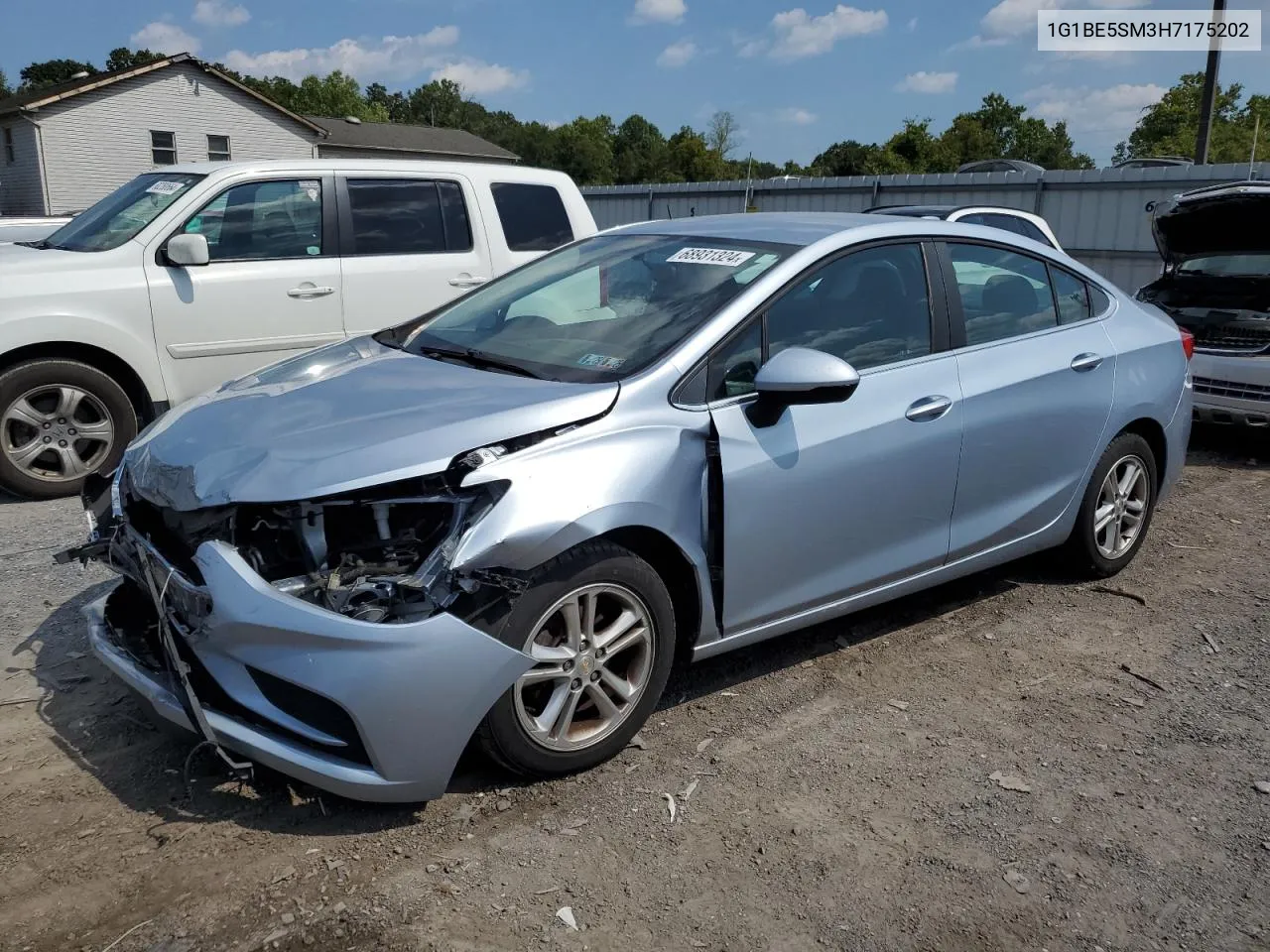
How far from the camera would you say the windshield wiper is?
11.9 feet

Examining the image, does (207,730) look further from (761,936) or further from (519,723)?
(761,936)

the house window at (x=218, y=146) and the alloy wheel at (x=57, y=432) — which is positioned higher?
the house window at (x=218, y=146)

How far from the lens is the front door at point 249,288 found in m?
6.36

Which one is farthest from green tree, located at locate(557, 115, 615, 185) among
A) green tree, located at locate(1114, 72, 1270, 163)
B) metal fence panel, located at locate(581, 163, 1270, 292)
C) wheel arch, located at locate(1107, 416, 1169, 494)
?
wheel arch, located at locate(1107, 416, 1169, 494)

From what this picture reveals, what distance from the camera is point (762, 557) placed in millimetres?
3553

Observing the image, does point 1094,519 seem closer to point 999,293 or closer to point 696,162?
point 999,293

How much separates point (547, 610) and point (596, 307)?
4.75 ft

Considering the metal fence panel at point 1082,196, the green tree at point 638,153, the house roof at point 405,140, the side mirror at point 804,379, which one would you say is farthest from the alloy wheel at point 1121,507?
the green tree at point 638,153

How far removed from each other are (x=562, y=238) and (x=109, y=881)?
233 inches

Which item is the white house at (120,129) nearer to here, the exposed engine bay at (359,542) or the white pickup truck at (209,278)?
the white pickup truck at (209,278)

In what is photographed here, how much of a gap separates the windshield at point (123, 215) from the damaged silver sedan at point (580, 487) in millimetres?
2959

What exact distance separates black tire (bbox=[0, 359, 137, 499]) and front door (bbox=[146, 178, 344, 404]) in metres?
0.34

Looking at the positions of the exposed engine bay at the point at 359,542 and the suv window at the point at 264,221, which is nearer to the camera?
the exposed engine bay at the point at 359,542

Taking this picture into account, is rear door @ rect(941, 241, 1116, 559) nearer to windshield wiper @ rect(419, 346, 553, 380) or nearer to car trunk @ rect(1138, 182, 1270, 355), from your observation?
windshield wiper @ rect(419, 346, 553, 380)
